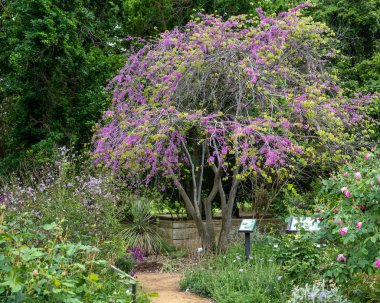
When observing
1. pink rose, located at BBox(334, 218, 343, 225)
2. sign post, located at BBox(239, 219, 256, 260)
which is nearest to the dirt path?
sign post, located at BBox(239, 219, 256, 260)

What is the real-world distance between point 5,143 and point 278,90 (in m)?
8.04

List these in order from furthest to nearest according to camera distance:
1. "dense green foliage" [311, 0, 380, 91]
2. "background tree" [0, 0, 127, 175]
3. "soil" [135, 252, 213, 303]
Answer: "dense green foliage" [311, 0, 380, 91] → "background tree" [0, 0, 127, 175] → "soil" [135, 252, 213, 303]

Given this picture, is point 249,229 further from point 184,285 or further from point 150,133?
point 150,133

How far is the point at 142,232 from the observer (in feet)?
32.1

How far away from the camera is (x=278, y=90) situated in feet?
26.3

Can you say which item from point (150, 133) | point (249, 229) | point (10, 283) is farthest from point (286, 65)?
point (10, 283)

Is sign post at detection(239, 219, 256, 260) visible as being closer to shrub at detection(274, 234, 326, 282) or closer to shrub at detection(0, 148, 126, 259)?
shrub at detection(274, 234, 326, 282)

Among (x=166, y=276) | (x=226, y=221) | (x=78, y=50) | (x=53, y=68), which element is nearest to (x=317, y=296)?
(x=166, y=276)

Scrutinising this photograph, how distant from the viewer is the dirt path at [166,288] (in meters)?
5.98

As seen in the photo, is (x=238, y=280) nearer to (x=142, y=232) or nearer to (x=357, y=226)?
(x=357, y=226)

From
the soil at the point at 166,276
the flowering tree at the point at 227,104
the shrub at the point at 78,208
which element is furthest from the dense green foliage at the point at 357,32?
the shrub at the point at 78,208

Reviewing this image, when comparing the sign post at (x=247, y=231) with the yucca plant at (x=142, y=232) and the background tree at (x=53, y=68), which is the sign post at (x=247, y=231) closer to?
the yucca plant at (x=142, y=232)

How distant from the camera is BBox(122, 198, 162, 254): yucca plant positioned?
9523 mm

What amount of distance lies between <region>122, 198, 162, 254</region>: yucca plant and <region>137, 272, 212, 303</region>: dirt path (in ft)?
4.76
